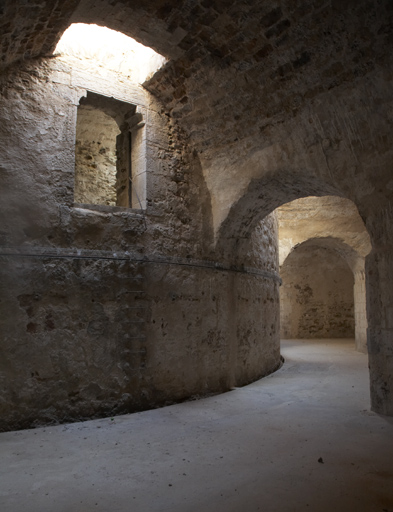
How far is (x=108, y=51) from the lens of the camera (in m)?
5.29

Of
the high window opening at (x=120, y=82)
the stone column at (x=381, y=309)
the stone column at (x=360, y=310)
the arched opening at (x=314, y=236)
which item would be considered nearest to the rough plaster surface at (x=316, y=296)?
the arched opening at (x=314, y=236)

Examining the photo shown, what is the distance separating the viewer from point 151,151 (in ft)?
18.1

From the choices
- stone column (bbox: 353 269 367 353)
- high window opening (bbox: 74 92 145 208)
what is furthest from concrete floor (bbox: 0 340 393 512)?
stone column (bbox: 353 269 367 353)

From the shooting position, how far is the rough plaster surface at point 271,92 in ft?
12.6

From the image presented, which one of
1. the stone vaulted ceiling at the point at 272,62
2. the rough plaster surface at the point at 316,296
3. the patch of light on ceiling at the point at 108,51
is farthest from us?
the rough plaster surface at the point at 316,296

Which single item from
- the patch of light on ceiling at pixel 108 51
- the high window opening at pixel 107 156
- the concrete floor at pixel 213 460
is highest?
the patch of light on ceiling at pixel 108 51

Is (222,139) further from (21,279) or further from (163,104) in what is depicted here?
(21,279)

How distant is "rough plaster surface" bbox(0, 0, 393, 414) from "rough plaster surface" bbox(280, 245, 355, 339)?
9.41 meters

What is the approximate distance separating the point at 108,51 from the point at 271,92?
2.22m

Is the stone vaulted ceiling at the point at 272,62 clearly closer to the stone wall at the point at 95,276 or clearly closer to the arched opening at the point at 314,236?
the arched opening at the point at 314,236

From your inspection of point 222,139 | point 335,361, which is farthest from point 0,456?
point 335,361

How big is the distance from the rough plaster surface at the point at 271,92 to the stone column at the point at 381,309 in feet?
0.04

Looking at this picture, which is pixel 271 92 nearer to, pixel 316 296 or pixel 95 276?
pixel 95 276

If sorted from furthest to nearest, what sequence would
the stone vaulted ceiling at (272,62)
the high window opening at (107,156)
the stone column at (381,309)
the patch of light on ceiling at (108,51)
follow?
the high window opening at (107,156) < the patch of light on ceiling at (108,51) < the stone column at (381,309) < the stone vaulted ceiling at (272,62)
